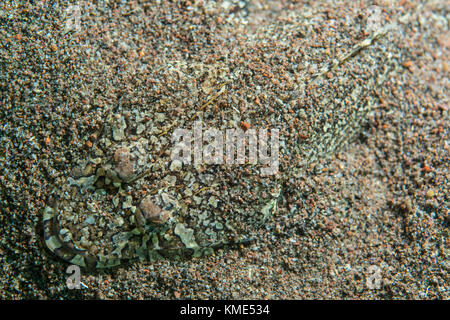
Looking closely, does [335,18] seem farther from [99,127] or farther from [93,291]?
[93,291]

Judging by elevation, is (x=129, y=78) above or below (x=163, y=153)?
above

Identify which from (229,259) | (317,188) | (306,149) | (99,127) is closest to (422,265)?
(317,188)
